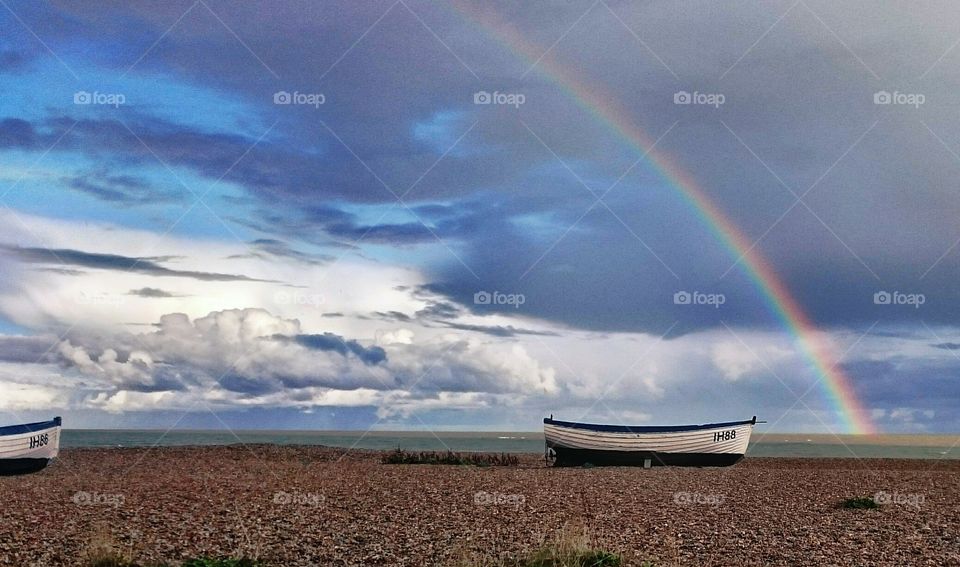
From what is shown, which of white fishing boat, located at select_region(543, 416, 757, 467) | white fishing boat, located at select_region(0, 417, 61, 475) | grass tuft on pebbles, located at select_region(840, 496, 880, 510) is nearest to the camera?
grass tuft on pebbles, located at select_region(840, 496, 880, 510)

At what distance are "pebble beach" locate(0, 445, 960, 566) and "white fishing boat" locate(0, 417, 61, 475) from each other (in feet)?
9.68

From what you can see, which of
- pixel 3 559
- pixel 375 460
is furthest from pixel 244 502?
pixel 375 460

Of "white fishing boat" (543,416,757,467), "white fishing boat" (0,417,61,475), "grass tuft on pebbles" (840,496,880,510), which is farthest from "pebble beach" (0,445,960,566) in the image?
"white fishing boat" (543,416,757,467)

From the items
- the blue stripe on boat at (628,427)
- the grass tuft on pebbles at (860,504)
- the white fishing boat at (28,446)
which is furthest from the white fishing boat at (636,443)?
the white fishing boat at (28,446)

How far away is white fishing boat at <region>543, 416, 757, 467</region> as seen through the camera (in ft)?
132

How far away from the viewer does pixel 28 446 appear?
107 ft

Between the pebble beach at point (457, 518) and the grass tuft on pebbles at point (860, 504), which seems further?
the grass tuft on pebbles at point (860, 504)

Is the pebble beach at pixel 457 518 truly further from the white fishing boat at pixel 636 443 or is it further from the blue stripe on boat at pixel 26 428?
the white fishing boat at pixel 636 443

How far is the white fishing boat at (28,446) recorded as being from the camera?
105 ft

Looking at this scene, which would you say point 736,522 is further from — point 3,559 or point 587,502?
point 3,559

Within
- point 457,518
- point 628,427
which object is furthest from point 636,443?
point 457,518

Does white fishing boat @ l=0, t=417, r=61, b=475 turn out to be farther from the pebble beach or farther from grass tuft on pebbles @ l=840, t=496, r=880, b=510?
grass tuft on pebbles @ l=840, t=496, r=880, b=510

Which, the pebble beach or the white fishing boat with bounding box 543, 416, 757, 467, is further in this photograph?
the white fishing boat with bounding box 543, 416, 757, 467

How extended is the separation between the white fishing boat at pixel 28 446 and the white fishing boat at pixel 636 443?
65.2ft
